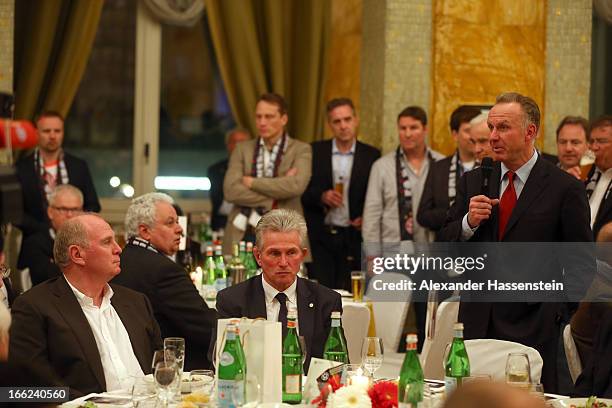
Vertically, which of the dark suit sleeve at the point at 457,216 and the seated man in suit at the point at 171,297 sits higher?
the dark suit sleeve at the point at 457,216

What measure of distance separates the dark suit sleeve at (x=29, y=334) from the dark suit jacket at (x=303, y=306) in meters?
0.67

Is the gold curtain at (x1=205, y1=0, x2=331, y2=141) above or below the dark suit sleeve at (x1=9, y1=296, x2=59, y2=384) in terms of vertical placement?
above

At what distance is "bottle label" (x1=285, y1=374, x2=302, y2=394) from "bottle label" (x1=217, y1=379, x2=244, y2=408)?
237 mm

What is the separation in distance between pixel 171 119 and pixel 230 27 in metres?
1.04

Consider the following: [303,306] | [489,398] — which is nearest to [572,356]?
[303,306]

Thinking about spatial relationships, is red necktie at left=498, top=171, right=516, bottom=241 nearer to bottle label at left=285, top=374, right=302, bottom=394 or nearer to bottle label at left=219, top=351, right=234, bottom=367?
bottle label at left=285, top=374, right=302, bottom=394

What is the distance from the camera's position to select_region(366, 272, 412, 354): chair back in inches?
224

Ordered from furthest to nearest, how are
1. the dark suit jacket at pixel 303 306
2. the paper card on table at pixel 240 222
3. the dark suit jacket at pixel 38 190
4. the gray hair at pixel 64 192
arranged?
the dark suit jacket at pixel 38 190 < the paper card on table at pixel 240 222 < the gray hair at pixel 64 192 < the dark suit jacket at pixel 303 306

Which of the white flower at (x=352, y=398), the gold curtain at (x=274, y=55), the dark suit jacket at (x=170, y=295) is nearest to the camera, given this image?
the white flower at (x=352, y=398)

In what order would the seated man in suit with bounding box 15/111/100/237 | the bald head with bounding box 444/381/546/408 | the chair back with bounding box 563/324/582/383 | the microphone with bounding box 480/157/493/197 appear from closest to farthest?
the bald head with bounding box 444/381/546/408
the chair back with bounding box 563/324/582/383
the microphone with bounding box 480/157/493/197
the seated man in suit with bounding box 15/111/100/237

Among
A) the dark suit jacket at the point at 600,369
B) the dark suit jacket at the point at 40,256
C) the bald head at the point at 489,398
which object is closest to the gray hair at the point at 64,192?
the dark suit jacket at the point at 40,256

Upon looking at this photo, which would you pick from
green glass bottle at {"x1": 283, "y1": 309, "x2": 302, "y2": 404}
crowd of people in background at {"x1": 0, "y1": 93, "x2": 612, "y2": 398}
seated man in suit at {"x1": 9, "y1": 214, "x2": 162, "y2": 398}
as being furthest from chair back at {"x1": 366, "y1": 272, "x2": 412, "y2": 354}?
green glass bottle at {"x1": 283, "y1": 309, "x2": 302, "y2": 404}

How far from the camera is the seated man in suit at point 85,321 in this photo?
393 centimetres

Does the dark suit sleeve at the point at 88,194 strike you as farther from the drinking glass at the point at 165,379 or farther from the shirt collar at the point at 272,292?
the drinking glass at the point at 165,379
